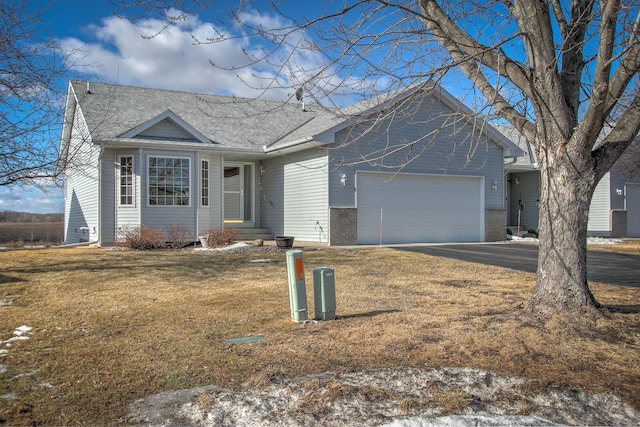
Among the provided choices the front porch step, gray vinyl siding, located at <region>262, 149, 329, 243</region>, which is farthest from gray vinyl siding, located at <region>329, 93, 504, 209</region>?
the front porch step

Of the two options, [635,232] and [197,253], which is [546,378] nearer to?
[197,253]

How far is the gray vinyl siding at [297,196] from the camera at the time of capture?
16.8 meters

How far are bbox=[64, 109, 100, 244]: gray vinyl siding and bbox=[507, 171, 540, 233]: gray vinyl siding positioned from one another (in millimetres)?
17903

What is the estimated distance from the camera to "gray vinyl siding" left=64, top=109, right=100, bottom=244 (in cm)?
1680

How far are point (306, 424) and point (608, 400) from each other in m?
2.38

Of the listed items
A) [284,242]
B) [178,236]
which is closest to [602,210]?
[284,242]

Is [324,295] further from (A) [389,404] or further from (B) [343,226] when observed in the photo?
(B) [343,226]

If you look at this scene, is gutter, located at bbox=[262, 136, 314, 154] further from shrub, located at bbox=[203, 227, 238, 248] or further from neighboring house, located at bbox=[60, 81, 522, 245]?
shrub, located at bbox=[203, 227, 238, 248]

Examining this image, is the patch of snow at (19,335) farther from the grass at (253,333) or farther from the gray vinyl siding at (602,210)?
the gray vinyl siding at (602,210)

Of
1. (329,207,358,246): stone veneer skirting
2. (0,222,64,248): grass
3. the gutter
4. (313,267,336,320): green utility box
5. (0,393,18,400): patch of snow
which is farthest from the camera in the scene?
(0,222,64,248): grass

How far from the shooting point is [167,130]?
16.5 m

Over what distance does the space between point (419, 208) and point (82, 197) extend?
1224cm

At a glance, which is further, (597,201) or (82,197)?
(597,201)

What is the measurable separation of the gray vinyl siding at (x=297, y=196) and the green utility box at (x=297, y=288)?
954cm
